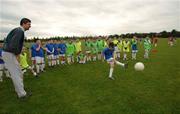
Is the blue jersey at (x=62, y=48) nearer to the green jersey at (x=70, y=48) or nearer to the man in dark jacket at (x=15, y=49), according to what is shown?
the green jersey at (x=70, y=48)

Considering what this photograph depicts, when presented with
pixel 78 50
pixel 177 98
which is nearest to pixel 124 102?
pixel 177 98

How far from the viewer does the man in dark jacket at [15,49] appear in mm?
8008

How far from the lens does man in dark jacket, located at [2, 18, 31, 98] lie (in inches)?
315

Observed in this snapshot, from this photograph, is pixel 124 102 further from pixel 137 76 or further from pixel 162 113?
pixel 137 76

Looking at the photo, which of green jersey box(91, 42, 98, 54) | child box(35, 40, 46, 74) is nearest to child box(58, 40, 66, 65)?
green jersey box(91, 42, 98, 54)

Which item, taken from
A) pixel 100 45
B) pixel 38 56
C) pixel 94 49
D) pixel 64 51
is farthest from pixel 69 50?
pixel 38 56

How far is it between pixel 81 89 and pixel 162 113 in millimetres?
4389

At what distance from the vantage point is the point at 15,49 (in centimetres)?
808

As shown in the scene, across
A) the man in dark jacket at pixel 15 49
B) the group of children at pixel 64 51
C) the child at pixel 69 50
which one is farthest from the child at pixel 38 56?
the man in dark jacket at pixel 15 49

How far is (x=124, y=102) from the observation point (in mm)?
8562

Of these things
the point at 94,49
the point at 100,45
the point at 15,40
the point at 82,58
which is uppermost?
the point at 15,40

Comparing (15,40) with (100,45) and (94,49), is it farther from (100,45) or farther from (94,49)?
(100,45)

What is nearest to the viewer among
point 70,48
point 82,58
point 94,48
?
point 70,48

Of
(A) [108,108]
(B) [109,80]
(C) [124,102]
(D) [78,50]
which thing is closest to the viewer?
(A) [108,108]
